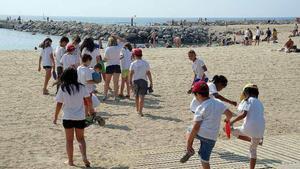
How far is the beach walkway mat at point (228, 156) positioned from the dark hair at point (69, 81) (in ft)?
4.82

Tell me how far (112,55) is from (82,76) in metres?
2.79

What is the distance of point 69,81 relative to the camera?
6.87 m

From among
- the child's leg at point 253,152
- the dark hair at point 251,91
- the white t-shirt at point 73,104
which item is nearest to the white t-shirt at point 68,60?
the white t-shirt at point 73,104

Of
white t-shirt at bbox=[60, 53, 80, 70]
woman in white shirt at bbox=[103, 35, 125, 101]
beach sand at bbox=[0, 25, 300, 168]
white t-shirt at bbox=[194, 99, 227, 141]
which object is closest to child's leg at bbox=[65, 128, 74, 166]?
beach sand at bbox=[0, 25, 300, 168]

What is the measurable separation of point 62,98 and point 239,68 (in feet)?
44.6

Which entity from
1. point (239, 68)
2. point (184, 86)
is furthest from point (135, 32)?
point (184, 86)

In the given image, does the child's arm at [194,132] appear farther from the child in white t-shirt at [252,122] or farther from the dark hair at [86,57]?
the dark hair at [86,57]

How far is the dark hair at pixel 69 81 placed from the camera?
269 inches

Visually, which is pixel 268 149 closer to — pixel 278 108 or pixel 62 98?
pixel 62 98

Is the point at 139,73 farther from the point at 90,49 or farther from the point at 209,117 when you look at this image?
the point at 209,117

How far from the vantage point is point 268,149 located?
318 inches

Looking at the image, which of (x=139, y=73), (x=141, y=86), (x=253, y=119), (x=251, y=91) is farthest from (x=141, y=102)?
(x=253, y=119)

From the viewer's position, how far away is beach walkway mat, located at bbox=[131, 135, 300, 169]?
7.18 m

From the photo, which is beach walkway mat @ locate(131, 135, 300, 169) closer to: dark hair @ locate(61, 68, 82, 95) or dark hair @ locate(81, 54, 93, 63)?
dark hair @ locate(61, 68, 82, 95)
